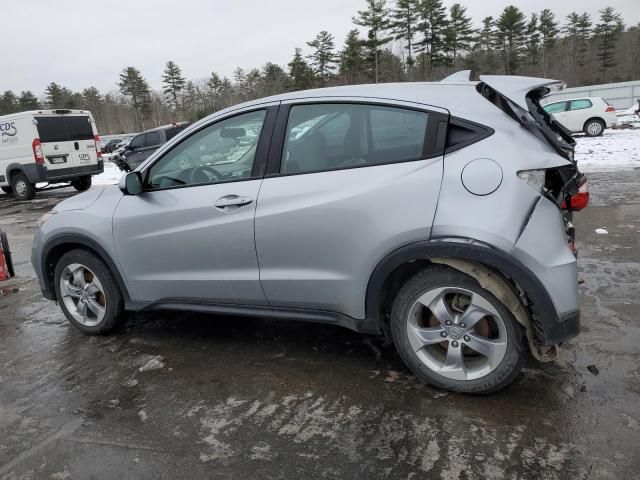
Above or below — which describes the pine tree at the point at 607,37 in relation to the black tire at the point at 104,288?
above

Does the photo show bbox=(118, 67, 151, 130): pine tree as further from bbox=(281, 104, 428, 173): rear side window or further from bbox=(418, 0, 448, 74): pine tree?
bbox=(281, 104, 428, 173): rear side window

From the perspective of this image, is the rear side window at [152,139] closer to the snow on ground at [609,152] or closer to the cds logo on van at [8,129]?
the cds logo on van at [8,129]

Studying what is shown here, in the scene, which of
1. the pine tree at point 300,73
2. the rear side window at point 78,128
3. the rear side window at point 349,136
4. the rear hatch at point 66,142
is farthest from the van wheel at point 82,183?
the pine tree at point 300,73

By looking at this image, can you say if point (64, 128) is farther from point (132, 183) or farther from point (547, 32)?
point (547, 32)

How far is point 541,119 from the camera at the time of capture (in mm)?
3059

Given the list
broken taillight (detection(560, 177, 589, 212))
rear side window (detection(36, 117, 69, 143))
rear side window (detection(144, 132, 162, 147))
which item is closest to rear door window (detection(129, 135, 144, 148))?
rear side window (detection(144, 132, 162, 147))

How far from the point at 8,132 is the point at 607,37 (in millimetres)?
66454

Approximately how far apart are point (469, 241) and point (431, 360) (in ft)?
2.53

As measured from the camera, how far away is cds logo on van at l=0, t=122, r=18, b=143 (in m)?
13.9

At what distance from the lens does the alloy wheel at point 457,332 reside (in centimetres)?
271

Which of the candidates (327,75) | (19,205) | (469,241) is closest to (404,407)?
(469,241)

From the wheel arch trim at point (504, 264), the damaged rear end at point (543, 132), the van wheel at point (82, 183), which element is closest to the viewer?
the wheel arch trim at point (504, 264)

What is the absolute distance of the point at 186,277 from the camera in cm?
349

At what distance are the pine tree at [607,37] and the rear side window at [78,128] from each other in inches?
2445
